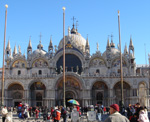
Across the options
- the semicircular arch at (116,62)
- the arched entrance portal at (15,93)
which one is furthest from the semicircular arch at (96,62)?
the arched entrance portal at (15,93)

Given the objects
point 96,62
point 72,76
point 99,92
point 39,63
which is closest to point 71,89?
point 72,76

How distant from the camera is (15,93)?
5378 cm

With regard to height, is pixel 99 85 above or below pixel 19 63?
below

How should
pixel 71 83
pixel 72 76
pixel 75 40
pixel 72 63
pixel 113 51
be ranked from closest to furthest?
1. pixel 72 76
2. pixel 71 83
3. pixel 72 63
4. pixel 113 51
5. pixel 75 40

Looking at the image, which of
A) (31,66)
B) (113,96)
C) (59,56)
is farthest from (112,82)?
(31,66)

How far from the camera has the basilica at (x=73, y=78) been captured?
51544 mm

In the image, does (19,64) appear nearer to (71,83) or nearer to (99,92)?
(71,83)

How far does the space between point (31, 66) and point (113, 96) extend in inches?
778

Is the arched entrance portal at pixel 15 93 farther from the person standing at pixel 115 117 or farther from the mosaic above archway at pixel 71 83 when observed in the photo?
the person standing at pixel 115 117

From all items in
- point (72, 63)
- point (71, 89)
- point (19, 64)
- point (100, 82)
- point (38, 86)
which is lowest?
point (71, 89)

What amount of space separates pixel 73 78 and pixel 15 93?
13.2 metres

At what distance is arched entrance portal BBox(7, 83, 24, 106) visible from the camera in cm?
5322

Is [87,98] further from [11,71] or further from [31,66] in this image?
[11,71]

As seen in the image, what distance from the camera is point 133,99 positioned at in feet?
165
